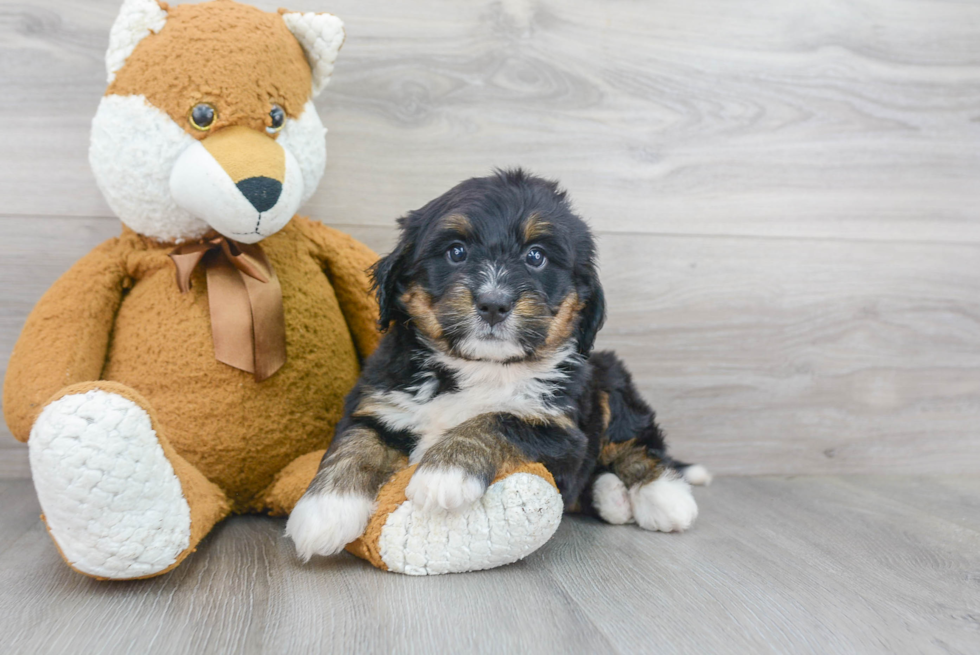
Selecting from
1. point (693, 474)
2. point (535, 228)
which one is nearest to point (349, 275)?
point (535, 228)

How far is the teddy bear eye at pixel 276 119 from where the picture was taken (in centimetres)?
182

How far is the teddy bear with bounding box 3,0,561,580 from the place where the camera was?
1.57 metres

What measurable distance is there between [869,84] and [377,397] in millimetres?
2133

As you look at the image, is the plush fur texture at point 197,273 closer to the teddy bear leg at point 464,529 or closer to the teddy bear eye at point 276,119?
the teddy bear eye at point 276,119

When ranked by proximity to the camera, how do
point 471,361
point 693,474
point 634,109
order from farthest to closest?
point 634,109, point 693,474, point 471,361

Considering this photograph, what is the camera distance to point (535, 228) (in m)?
1.67

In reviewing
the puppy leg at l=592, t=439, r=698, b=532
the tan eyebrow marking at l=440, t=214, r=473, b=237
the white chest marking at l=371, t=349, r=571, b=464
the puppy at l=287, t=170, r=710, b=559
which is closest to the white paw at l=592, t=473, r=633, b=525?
the puppy leg at l=592, t=439, r=698, b=532

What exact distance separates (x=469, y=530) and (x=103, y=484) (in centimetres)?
71

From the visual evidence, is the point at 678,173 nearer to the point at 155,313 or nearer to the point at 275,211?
the point at 275,211

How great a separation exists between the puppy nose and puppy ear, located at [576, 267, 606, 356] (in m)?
0.30

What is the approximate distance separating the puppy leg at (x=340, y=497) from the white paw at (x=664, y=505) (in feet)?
2.39

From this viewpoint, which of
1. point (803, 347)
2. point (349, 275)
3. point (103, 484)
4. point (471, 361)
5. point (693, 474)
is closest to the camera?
point (103, 484)

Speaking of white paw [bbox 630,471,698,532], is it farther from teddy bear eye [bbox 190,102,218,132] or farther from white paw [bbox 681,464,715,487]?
teddy bear eye [bbox 190,102,218,132]

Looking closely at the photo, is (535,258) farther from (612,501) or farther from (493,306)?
(612,501)
